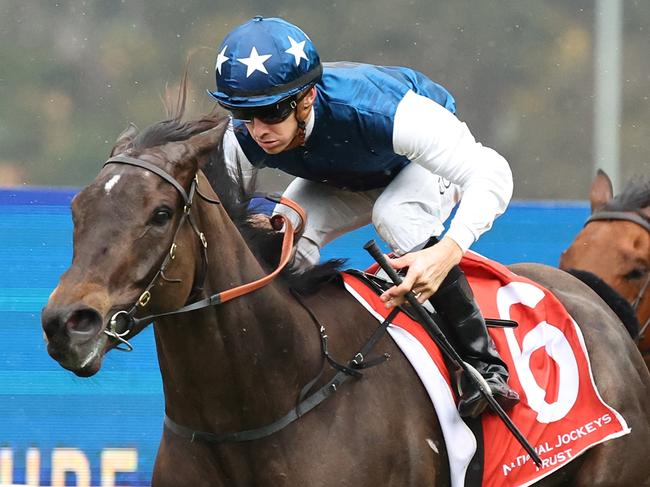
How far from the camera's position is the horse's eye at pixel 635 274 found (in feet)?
16.5

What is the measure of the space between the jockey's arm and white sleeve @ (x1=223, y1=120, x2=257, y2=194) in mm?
434

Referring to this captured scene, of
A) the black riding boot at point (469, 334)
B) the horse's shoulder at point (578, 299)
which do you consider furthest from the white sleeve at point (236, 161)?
the horse's shoulder at point (578, 299)

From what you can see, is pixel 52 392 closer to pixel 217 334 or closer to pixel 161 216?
pixel 217 334

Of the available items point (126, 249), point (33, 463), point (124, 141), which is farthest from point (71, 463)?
point (126, 249)

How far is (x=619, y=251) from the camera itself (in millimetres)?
5016

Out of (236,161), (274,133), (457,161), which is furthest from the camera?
(236,161)

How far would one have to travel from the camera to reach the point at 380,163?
141 inches

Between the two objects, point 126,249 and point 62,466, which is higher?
point 126,249

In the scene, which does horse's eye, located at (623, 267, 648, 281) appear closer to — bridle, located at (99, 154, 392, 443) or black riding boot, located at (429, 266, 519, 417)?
black riding boot, located at (429, 266, 519, 417)

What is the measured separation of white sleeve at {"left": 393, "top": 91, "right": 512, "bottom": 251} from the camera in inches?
129

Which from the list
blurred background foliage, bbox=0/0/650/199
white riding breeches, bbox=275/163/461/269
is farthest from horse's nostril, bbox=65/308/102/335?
blurred background foliage, bbox=0/0/650/199

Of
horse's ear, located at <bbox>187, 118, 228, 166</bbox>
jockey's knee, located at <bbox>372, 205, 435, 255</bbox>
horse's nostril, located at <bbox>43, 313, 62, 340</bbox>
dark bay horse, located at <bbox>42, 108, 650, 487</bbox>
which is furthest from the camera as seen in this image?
jockey's knee, located at <bbox>372, 205, 435, 255</bbox>

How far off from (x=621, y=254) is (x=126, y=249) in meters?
2.86

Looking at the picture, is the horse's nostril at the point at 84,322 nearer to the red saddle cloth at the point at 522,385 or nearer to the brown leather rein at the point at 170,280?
the brown leather rein at the point at 170,280
